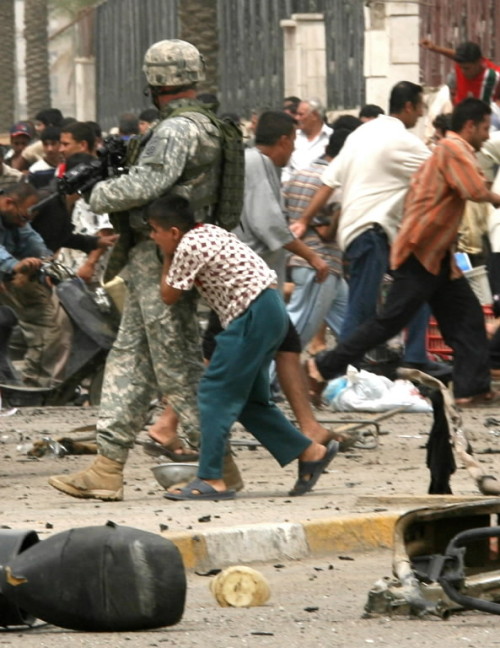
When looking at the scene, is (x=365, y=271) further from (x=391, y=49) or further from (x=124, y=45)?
(x=124, y=45)

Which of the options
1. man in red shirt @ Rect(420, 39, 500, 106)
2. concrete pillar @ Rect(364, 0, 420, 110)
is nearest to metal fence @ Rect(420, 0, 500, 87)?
concrete pillar @ Rect(364, 0, 420, 110)

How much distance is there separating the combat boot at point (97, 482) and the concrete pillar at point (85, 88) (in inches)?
1823

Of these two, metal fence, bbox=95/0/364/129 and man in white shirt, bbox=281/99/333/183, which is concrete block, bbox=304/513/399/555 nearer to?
man in white shirt, bbox=281/99/333/183

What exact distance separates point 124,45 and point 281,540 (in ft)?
151

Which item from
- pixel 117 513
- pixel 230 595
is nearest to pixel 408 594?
pixel 230 595

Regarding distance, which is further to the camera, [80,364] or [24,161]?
[24,161]

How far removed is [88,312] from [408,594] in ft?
24.7

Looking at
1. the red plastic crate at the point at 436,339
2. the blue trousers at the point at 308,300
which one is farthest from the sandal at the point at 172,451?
the red plastic crate at the point at 436,339

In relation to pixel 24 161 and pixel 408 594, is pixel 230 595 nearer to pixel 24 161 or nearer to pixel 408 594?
pixel 408 594

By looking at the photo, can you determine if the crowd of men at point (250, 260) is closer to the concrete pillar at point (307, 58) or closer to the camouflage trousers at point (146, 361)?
the camouflage trousers at point (146, 361)

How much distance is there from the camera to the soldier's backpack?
8.75m

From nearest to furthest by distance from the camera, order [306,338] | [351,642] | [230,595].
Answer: [351,642] < [230,595] < [306,338]

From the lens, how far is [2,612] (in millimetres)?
5875

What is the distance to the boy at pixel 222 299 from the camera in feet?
26.9
